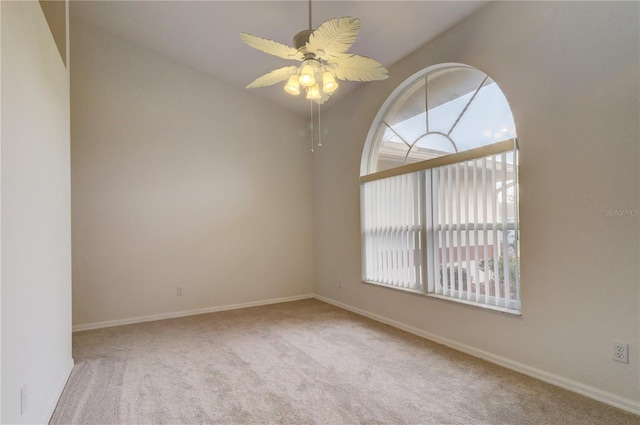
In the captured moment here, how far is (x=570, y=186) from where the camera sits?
2379 millimetres

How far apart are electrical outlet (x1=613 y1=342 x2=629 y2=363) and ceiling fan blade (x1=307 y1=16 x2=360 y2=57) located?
2455mm

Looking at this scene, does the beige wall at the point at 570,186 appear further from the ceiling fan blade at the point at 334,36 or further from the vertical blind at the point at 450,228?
the ceiling fan blade at the point at 334,36

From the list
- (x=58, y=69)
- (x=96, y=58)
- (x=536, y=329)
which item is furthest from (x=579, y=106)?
(x=96, y=58)

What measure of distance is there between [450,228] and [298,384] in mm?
1965

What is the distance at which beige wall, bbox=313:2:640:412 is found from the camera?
→ 6.93 feet

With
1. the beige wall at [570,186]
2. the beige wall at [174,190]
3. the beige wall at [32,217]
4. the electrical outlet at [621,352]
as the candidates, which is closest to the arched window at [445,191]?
the beige wall at [570,186]

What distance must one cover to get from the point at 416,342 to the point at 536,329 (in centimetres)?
112

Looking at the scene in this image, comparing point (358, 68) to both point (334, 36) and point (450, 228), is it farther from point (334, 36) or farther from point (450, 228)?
point (450, 228)

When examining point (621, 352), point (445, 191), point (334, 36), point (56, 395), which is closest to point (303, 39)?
point (334, 36)

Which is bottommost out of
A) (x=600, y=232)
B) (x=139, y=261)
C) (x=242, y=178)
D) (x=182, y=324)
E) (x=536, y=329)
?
(x=182, y=324)

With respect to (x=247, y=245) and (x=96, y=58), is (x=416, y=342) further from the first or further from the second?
(x=96, y=58)

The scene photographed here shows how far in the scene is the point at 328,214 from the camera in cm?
521

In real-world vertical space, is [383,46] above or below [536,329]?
above

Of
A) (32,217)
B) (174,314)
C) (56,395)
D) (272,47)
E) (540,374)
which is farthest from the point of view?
(174,314)
